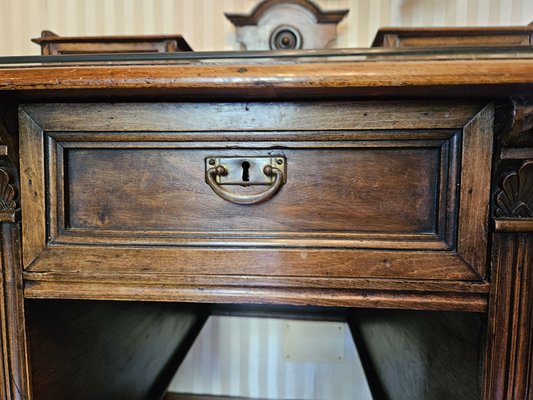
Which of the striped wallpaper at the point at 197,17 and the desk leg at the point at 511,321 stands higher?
the striped wallpaper at the point at 197,17

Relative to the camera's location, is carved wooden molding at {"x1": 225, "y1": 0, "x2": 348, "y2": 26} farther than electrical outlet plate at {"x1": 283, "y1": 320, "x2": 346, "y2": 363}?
No

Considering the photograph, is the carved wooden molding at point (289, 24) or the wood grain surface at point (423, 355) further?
the carved wooden molding at point (289, 24)

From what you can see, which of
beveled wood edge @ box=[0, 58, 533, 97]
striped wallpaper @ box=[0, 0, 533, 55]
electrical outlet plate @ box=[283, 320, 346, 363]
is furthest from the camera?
electrical outlet plate @ box=[283, 320, 346, 363]

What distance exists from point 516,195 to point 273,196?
0.88 ft

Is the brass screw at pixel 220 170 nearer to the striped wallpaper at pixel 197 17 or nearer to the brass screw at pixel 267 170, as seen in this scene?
the brass screw at pixel 267 170

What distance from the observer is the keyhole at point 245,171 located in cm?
38

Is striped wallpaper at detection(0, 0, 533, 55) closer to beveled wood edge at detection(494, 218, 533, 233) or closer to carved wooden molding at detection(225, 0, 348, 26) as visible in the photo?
carved wooden molding at detection(225, 0, 348, 26)

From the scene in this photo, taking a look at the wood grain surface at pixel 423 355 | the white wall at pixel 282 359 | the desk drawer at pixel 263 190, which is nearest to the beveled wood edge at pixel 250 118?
the desk drawer at pixel 263 190

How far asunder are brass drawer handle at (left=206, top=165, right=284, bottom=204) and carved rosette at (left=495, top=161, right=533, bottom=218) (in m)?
0.25

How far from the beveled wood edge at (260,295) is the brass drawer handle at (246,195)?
0.11 meters

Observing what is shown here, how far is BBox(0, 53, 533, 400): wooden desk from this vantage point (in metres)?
0.34

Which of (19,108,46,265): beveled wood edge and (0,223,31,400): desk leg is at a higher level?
(19,108,46,265): beveled wood edge

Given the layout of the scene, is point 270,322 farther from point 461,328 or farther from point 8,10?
point 8,10

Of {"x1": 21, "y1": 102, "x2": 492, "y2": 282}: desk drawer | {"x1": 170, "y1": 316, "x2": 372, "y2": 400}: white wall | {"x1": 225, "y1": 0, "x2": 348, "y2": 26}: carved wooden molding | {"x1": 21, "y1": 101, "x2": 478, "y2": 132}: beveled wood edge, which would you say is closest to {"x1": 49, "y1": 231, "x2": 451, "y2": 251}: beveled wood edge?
{"x1": 21, "y1": 102, "x2": 492, "y2": 282}: desk drawer
